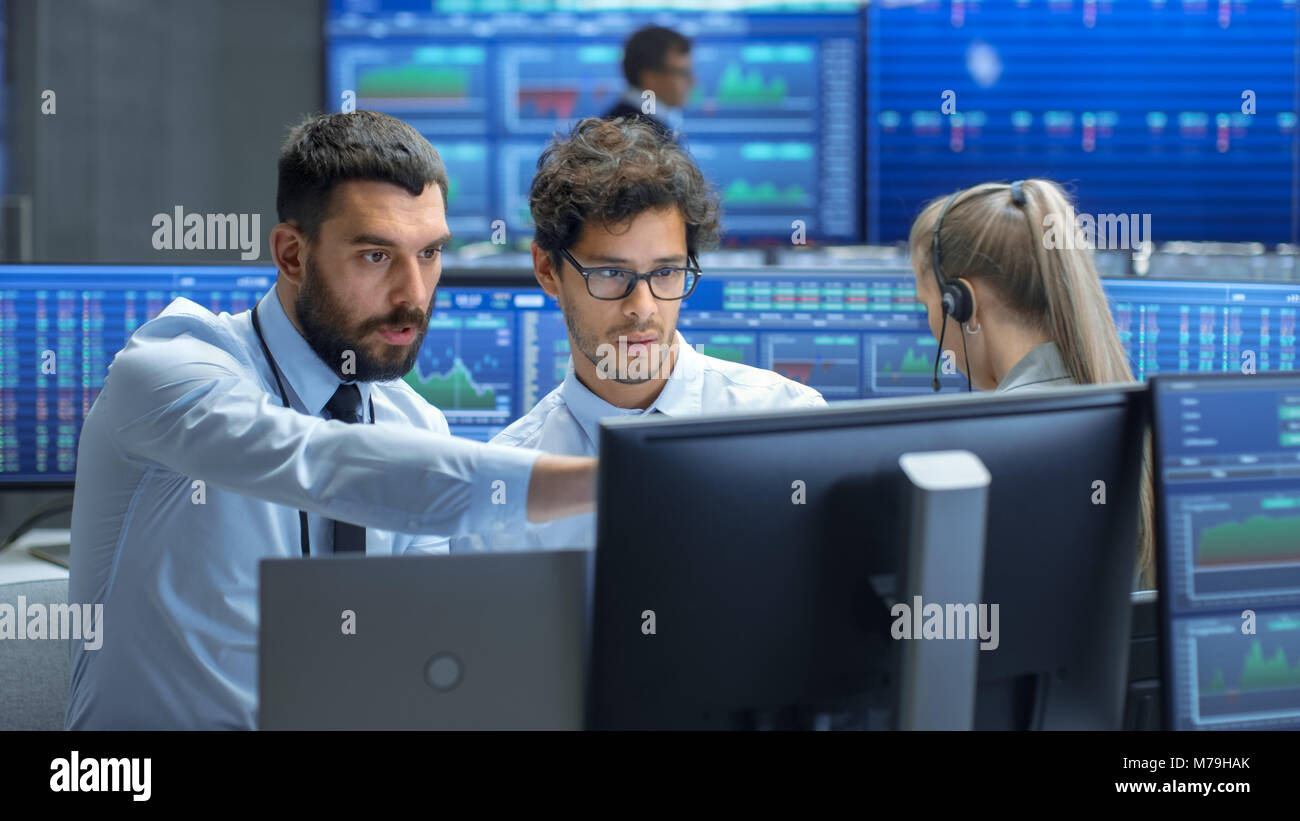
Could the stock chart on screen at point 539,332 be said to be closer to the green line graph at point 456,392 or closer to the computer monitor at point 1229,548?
the green line graph at point 456,392

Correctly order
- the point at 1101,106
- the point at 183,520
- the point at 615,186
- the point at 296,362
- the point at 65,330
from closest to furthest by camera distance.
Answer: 1. the point at 183,520
2. the point at 296,362
3. the point at 615,186
4. the point at 65,330
5. the point at 1101,106

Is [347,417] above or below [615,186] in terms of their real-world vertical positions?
below

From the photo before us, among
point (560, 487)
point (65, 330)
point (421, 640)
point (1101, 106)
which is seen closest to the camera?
point (421, 640)

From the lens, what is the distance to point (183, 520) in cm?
142

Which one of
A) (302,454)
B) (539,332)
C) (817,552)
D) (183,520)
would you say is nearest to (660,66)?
(539,332)

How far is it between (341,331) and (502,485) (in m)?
0.56

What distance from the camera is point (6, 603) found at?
1.83 m

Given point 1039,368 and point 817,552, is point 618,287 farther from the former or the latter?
point 817,552

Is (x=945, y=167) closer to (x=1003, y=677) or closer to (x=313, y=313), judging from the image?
(x=313, y=313)

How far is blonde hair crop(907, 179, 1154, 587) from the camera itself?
5.15 ft

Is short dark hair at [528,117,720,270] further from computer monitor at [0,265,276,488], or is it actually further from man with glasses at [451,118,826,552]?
computer monitor at [0,265,276,488]

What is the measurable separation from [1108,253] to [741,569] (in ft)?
7.87

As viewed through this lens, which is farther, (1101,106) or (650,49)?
(1101,106)

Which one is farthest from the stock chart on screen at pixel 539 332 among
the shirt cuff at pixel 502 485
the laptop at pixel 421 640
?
the laptop at pixel 421 640
